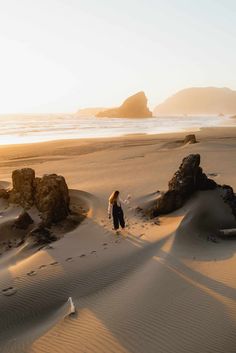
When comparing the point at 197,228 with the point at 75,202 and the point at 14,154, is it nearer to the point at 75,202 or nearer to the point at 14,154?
the point at 75,202

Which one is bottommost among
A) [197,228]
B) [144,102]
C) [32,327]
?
[32,327]

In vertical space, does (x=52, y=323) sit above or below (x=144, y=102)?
below

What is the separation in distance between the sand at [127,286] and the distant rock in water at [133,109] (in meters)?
141

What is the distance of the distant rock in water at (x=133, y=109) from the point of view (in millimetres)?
152875

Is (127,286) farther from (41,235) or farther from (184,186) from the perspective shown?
(184,186)

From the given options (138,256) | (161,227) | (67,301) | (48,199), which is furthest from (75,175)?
(67,301)

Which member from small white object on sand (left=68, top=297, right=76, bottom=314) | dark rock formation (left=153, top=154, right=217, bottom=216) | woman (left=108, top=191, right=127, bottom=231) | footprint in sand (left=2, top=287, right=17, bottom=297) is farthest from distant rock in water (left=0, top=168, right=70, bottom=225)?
small white object on sand (left=68, top=297, right=76, bottom=314)

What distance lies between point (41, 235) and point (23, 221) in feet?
3.65

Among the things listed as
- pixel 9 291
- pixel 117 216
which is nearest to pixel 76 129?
pixel 117 216

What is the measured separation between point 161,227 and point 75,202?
167 inches

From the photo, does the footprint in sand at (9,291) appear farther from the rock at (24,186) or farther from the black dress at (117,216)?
the rock at (24,186)

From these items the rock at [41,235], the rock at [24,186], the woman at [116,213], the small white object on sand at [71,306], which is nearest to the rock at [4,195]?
the rock at [24,186]

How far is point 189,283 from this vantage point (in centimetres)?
765

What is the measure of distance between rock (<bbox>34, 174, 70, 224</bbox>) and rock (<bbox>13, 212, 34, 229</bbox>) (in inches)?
18.5
